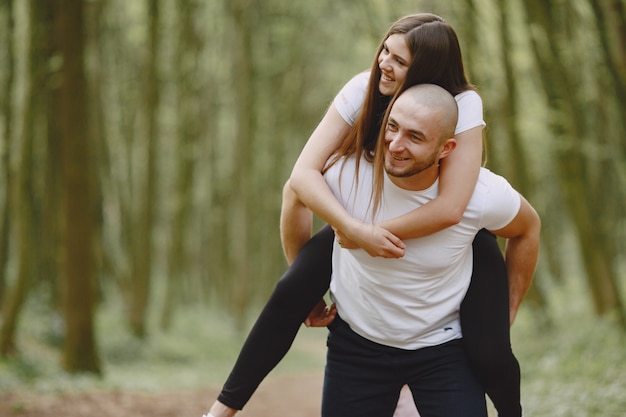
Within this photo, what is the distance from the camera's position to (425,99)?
3184 mm

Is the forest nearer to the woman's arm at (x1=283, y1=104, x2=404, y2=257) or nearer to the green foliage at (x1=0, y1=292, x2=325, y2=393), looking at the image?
the green foliage at (x1=0, y1=292, x2=325, y2=393)

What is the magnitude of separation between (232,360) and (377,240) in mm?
16630

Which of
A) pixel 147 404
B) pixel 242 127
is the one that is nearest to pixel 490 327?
pixel 147 404

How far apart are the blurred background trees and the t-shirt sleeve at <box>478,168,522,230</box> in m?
1.66

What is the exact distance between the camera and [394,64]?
3.38 metres

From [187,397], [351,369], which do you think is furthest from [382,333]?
[187,397]

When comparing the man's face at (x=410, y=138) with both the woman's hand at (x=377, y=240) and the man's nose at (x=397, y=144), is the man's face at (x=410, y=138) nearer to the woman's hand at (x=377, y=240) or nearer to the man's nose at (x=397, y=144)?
the man's nose at (x=397, y=144)

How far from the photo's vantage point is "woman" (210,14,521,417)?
3293mm

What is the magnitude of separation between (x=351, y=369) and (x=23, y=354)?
10087 millimetres

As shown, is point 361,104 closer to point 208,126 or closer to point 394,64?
point 394,64

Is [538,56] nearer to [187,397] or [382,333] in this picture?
[187,397]

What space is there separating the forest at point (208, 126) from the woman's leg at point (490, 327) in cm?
86

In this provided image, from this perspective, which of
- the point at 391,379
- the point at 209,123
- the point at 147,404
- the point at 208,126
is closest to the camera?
the point at 391,379

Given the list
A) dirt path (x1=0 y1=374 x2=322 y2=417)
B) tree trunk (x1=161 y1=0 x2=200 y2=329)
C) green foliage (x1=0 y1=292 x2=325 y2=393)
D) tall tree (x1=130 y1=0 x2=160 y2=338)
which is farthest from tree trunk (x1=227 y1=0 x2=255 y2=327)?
dirt path (x1=0 y1=374 x2=322 y2=417)
